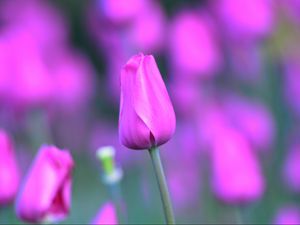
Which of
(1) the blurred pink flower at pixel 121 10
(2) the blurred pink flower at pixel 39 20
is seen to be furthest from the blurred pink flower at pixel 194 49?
(2) the blurred pink flower at pixel 39 20

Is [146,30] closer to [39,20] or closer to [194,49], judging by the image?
[194,49]

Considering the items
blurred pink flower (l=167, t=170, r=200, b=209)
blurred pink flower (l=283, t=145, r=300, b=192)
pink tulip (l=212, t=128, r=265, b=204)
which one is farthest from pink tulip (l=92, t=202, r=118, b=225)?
blurred pink flower (l=167, t=170, r=200, b=209)

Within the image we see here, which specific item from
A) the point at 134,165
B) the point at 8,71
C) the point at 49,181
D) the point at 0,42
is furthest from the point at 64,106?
the point at 49,181

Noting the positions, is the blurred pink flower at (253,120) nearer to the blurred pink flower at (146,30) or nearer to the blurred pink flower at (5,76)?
the blurred pink flower at (146,30)

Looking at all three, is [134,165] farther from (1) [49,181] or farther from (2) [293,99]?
(1) [49,181]

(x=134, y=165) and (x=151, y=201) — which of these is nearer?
(x=151, y=201)

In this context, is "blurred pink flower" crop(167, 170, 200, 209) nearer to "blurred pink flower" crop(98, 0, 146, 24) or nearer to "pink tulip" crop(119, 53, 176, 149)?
"blurred pink flower" crop(98, 0, 146, 24)
